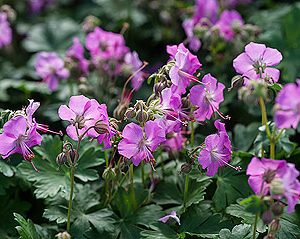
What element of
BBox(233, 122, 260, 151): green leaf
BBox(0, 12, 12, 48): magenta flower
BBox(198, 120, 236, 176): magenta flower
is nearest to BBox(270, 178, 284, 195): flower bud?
BBox(198, 120, 236, 176): magenta flower

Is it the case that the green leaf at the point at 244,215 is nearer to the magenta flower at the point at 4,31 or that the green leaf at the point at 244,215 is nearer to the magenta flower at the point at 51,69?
the magenta flower at the point at 51,69

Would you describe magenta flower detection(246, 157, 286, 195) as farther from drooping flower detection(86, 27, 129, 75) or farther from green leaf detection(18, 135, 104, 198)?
drooping flower detection(86, 27, 129, 75)

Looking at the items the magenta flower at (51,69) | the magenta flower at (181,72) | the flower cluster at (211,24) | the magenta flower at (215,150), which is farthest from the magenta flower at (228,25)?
the magenta flower at (215,150)

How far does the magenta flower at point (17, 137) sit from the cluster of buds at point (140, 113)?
263 mm

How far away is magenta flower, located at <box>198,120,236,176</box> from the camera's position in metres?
1.61

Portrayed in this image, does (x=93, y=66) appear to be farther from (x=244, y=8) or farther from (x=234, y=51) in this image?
(x=244, y=8)

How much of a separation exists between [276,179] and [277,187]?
2cm

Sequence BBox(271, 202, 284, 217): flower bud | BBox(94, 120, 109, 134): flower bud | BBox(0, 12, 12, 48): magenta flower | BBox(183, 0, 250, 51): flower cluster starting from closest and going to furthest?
BBox(271, 202, 284, 217): flower bud, BBox(94, 120, 109, 134): flower bud, BBox(183, 0, 250, 51): flower cluster, BBox(0, 12, 12, 48): magenta flower

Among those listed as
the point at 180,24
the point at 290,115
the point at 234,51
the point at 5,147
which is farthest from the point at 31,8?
the point at 290,115

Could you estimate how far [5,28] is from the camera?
9.14 feet

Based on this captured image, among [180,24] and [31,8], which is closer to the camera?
[180,24]

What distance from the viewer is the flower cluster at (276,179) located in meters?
1.28

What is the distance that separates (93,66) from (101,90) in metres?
0.11

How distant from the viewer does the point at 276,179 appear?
1312 millimetres
